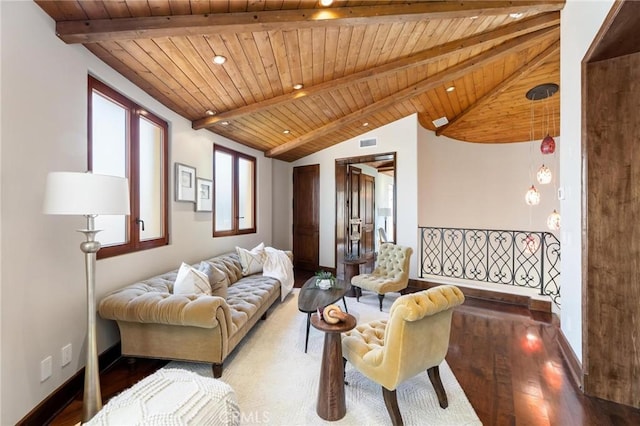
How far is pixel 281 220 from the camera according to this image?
655 cm

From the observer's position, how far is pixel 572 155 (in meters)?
2.42

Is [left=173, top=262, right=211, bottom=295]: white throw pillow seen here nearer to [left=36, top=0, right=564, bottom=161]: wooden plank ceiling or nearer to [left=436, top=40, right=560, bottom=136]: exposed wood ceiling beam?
[left=36, top=0, right=564, bottom=161]: wooden plank ceiling

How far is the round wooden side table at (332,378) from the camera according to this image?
1.83 metres

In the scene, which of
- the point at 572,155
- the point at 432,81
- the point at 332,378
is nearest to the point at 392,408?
the point at 332,378

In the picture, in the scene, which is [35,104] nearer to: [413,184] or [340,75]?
[340,75]

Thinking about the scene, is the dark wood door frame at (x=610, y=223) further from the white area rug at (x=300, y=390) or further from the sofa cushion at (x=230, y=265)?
the sofa cushion at (x=230, y=265)

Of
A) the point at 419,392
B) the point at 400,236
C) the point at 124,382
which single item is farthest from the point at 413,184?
the point at 124,382

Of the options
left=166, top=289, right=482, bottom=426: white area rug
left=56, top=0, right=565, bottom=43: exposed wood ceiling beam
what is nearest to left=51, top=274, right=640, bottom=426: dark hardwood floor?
left=166, top=289, right=482, bottom=426: white area rug

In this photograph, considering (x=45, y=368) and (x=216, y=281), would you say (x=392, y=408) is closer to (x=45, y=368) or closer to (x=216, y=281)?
(x=216, y=281)

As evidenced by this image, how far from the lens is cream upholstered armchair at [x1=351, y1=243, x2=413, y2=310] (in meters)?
3.88

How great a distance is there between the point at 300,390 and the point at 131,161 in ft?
8.89

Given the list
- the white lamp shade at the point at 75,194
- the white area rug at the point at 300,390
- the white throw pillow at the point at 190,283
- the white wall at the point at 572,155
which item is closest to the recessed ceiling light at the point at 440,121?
the white wall at the point at 572,155

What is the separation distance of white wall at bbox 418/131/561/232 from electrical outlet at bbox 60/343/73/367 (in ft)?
18.4

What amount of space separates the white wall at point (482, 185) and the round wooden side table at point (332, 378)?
14.9ft
